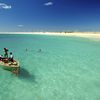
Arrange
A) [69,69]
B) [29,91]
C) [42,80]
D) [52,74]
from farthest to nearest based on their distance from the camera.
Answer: [69,69] → [52,74] → [42,80] → [29,91]

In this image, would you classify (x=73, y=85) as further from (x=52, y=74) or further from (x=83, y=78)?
(x=52, y=74)

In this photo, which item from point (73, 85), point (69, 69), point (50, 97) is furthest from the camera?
point (69, 69)

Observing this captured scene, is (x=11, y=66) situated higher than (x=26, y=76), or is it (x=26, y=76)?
(x=11, y=66)

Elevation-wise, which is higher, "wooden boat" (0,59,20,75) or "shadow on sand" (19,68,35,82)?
"wooden boat" (0,59,20,75)

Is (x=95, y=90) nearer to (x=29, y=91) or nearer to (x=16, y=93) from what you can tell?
(x=29, y=91)

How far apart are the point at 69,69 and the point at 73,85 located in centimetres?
496

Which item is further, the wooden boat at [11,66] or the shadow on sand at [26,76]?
the wooden boat at [11,66]

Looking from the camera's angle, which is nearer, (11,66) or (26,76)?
(11,66)

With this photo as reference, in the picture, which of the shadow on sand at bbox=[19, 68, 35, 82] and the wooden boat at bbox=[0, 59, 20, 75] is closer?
the shadow on sand at bbox=[19, 68, 35, 82]

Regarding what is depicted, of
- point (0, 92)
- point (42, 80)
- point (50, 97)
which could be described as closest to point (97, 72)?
point (42, 80)

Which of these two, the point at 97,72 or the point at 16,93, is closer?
the point at 16,93

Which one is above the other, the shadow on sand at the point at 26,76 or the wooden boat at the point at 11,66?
the wooden boat at the point at 11,66

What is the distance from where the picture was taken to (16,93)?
12000mm

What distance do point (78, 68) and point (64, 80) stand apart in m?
4.83
